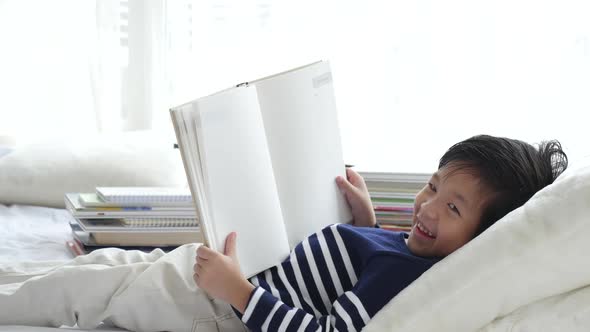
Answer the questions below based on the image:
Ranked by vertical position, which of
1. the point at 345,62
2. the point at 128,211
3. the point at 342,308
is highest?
the point at 345,62

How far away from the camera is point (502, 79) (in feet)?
7.39

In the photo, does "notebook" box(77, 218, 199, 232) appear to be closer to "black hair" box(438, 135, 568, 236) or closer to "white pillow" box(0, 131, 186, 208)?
"white pillow" box(0, 131, 186, 208)

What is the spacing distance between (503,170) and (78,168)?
1188 millimetres

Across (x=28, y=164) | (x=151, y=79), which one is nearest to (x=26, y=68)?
(x=151, y=79)

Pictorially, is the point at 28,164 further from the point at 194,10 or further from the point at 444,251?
the point at 444,251

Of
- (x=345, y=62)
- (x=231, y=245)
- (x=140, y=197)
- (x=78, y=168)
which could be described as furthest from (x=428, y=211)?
(x=345, y=62)

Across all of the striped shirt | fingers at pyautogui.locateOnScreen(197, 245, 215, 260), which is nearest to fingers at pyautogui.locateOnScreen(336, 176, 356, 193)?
the striped shirt

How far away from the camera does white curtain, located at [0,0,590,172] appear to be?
221cm

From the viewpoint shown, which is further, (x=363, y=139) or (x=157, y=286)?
(x=363, y=139)

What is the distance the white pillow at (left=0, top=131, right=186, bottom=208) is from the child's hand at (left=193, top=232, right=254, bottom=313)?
850 mm

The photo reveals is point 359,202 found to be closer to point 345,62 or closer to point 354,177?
point 354,177

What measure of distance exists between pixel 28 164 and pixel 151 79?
2.51 feet

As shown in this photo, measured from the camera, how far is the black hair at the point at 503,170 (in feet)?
3.38

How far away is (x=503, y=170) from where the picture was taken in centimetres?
103
